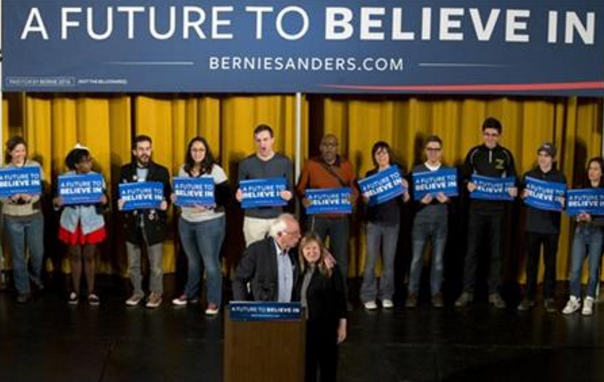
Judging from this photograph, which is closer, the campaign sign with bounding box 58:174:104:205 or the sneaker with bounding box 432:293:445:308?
the campaign sign with bounding box 58:174:104:205

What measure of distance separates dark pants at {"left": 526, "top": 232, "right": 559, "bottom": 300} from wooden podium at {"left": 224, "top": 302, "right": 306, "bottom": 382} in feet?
12.1

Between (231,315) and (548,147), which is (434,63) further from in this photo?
(231,315)

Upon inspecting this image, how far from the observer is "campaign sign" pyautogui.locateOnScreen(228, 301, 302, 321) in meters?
5.87

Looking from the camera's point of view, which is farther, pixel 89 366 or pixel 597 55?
pixel 597 55

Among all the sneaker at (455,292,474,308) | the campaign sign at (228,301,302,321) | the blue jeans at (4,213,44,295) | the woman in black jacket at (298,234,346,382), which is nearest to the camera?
the campaign sign at (228,301,302,321)

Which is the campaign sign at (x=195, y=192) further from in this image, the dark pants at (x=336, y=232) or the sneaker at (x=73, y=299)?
the sneaker at (x=73, y=299)

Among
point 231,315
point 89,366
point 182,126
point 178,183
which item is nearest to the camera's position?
point 231,315

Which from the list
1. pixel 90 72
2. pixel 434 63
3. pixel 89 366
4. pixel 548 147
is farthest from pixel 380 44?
pixel 89 366

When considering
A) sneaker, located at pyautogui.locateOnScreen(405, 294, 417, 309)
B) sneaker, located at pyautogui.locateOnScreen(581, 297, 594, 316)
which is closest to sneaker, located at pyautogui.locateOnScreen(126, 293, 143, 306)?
sneaker, located at pyautogui.locateOnScreen(405, 294, 417, 309)

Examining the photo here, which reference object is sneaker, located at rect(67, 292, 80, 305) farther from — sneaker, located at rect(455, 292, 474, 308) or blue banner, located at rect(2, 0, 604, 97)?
sneaker, located at rect(455, 292, 474, 308)

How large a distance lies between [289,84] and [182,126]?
1.45 metres

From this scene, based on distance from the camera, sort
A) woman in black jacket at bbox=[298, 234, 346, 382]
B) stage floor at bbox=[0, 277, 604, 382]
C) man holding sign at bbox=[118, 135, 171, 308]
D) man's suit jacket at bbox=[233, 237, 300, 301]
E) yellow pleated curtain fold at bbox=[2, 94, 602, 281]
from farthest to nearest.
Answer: yellow pleated curtain fold at bbox=[2, 94, 602, 281] → man holding sign at bbox=[118, 135, 171, 308] → stage floor at bbox=[0, 277, 604, 382] → man's suit jacket at bbox=[233, 237, 300, 301] → woman in black jacket at bbox=[298, 234, 346, 382]

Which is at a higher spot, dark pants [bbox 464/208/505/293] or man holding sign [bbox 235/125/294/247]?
man holding sign [bbox 235/125/294/247]

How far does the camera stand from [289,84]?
921 centimetres
